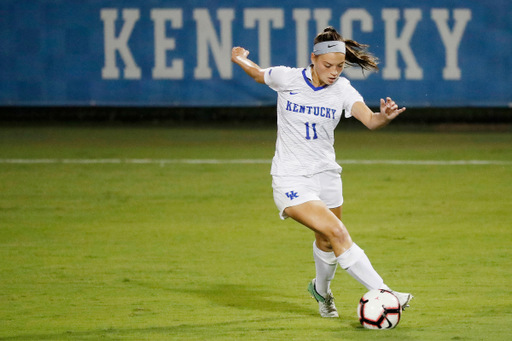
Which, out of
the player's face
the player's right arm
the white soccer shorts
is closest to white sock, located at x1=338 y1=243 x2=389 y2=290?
the white soccer shorts

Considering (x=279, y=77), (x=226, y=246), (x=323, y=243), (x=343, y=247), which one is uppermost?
(x=279, y=77)

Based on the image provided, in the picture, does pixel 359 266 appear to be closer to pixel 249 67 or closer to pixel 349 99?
pixel 349 99

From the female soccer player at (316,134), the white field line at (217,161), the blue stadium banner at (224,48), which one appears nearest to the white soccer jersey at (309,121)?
the female soccer player at (316,134)

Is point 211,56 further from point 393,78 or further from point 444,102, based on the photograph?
point 444,102

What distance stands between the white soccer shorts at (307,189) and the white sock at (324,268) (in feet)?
1.11

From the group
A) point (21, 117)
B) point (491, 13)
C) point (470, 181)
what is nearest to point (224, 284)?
point (470, 181)

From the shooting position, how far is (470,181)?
1221 cm

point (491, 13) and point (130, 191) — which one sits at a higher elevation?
point (491, 13)

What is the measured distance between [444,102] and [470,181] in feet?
17.6

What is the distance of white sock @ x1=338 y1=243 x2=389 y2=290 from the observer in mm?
5371

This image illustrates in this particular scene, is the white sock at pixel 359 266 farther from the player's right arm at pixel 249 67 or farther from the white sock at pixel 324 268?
the player's right arm at pixel 249 67

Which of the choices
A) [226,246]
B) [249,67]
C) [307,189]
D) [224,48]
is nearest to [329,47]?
[249,67]

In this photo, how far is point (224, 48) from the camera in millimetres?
17594

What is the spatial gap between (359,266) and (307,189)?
639 millimetres
